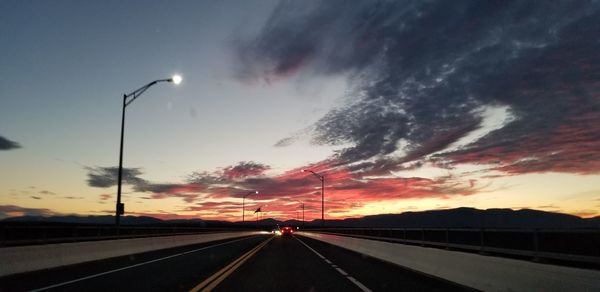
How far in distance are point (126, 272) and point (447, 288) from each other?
981 cm

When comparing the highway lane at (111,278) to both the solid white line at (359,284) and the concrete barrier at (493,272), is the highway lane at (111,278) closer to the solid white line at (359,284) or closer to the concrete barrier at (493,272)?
the solid white line at (359,284)

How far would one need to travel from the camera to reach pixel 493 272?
39.2ft

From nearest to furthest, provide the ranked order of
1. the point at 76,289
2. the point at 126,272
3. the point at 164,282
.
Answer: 1. the point at 76,289
2. the point at 164,282
3. the point at 126,272

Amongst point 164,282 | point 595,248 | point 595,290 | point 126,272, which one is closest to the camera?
point 595,290

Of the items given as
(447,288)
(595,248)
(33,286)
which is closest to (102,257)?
(33,286)

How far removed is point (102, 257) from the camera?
23.5 meters

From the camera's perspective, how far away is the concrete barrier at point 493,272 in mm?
8727

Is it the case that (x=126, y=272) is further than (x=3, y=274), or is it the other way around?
(x=126, y=272)

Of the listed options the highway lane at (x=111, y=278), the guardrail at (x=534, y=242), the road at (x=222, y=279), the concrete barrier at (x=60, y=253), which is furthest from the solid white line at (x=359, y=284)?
the concrete barrier at (x=60, y=253)

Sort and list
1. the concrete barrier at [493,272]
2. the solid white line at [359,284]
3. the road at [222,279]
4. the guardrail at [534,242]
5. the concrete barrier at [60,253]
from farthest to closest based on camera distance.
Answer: the concrete barrier at [60,253] → the road at [222,279] → the solid white line at [359,284] → the guardrail at [534,242] → the concrete barrier at [493,272]

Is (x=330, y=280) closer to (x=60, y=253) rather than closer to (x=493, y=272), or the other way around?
(x=493, y=272)

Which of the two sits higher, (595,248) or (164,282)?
(595,248)

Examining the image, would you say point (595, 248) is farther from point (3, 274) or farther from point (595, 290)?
point (3, 274)

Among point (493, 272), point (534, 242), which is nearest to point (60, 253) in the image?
point (493, 272)
